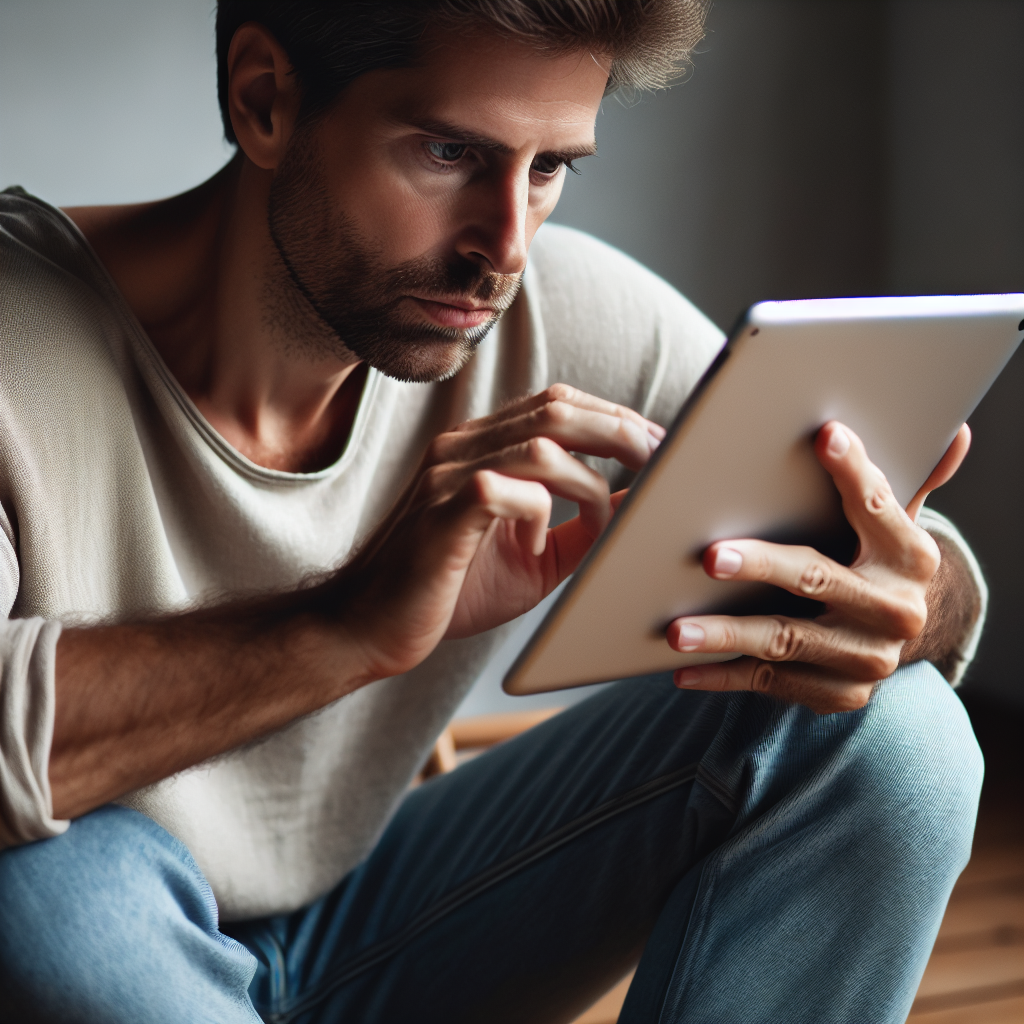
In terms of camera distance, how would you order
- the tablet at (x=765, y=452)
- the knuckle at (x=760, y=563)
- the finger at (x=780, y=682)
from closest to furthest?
the tablet at (x=765, y=452)
the knuckle at (x=760, y=563)
the finger at (x=780, y=682)

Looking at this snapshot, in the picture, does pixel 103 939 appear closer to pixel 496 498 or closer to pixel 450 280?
pixel 496 498

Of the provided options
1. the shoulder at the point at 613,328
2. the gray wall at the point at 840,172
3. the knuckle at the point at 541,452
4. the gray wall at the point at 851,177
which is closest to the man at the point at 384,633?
the knuckle at the point at 541,452

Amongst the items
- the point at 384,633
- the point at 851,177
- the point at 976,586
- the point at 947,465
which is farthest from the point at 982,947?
the point at 851,177

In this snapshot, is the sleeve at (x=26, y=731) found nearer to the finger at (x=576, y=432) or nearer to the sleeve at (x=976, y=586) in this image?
the finger at (x=576, y=432)

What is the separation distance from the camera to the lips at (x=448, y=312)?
0.95 metres

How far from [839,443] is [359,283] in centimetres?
47

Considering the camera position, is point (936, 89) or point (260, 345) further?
point (936, 89)

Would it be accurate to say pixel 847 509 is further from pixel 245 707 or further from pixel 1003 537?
pixel 1003 537

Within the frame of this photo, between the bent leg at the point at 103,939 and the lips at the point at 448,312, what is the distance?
0.49 metres

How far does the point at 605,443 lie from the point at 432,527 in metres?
0.14

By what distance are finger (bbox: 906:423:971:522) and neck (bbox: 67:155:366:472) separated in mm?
557

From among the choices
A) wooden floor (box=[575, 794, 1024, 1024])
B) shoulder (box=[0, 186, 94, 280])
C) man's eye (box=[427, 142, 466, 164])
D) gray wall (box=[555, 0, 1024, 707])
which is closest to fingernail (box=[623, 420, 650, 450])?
man's eye (box=[427, 142, 466, 164])

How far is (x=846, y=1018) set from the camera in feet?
2.78

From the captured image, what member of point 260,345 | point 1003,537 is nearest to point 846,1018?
point 260,345
